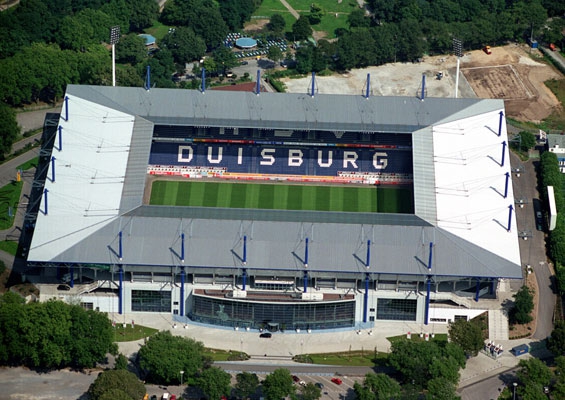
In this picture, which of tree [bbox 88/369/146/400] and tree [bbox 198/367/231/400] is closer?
tree [bbox 88/369/146/400]

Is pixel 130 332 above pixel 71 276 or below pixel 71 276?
below

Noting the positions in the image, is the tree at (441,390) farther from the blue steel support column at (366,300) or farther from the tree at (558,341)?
the blue steel support column at (366,300)

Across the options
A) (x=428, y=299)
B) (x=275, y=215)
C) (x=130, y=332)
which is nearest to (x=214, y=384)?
(x=130, y=332)

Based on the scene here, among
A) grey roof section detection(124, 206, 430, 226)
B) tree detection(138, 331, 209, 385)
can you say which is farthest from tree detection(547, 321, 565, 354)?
tree detection(138, 331, 209, 385)

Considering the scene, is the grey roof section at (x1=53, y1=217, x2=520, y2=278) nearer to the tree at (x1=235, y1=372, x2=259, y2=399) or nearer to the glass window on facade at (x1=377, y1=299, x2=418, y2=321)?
Answer: the glass window on facade at (x1=377, y1=299, x2=418, y2=321)

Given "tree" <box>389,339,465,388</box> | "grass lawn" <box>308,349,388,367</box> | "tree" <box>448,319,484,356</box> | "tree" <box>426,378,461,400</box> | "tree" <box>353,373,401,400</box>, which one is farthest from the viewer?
Answer: "grass lawn" <box>308,349,388,367</box>

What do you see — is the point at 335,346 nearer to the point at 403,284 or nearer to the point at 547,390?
the point at 403,284

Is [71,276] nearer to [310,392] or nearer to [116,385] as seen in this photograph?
[116,385]
